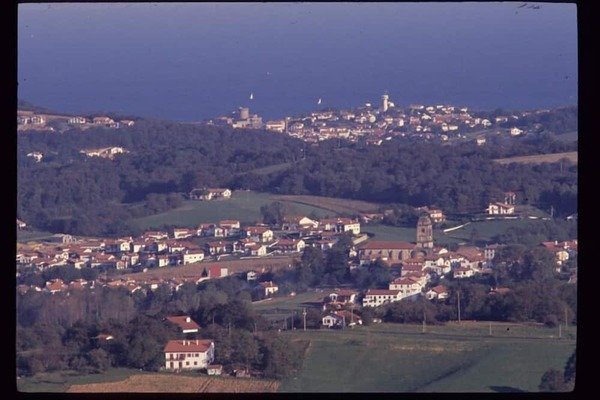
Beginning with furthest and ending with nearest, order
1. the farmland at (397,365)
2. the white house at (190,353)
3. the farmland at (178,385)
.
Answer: the white house at (190,353), the farmland at (397,365), the farmland at (178,385)

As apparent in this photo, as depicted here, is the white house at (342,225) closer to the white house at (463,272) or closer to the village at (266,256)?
the village at (266,256)

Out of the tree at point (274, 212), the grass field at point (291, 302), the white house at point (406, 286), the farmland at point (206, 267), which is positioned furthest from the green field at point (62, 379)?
the tree at point (274, 212)

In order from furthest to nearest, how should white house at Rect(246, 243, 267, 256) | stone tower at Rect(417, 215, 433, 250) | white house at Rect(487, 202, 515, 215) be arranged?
1. white house at Rect(487, 202, 515, 215)
2. stone tower at Rect(417, 215, 433, 250)
3. white house at Rect(246, 243, 267, 256)

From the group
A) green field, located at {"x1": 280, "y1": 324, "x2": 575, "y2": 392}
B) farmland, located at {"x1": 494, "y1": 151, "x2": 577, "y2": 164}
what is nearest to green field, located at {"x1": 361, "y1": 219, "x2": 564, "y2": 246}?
farmland, located at {"x1": 494, "y1": 151, "x2": 577, "y2": 164}

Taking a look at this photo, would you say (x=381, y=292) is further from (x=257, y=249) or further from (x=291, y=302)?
(x=257, y=249)

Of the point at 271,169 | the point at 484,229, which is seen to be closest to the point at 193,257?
the point at 484,229

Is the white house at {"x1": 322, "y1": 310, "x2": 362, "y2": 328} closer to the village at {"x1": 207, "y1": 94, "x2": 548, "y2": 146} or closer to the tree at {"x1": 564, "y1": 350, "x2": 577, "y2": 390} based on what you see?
the tree at {"x1": 564, "y1": 350, "x2": 577, "y2": 390}
